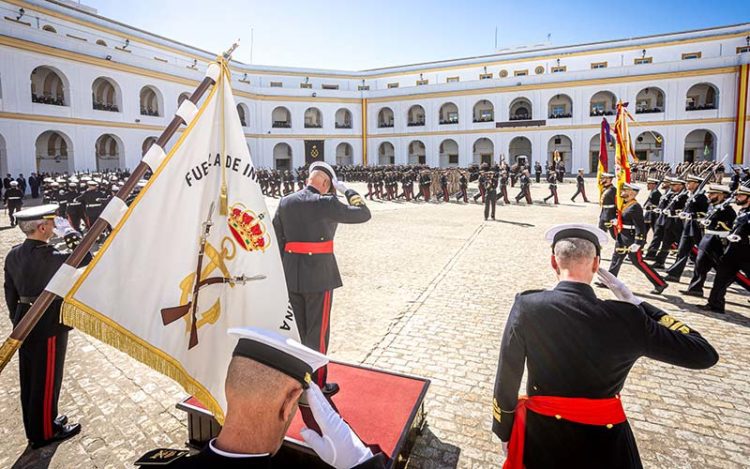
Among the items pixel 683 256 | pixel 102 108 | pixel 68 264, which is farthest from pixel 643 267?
pixel 102 108

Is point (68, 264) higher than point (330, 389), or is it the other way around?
point (68, 264)

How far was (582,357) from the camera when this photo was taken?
6.77ft

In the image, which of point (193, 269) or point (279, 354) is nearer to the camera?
point (279, 354)

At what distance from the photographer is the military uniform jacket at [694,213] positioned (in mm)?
7977

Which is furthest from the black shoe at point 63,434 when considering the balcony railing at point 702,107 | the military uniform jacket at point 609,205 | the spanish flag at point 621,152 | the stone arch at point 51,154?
the balcony railing at point 702,107

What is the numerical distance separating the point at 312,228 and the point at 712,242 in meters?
6.42

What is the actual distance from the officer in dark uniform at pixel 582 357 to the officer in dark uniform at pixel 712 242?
5.88 m

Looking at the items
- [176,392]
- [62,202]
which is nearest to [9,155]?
[62,202]

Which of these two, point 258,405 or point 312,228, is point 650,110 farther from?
point 258,405

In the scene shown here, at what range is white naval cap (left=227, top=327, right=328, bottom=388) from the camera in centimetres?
149

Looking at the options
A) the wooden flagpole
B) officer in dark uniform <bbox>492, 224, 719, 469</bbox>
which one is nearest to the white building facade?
the wooden flagpole

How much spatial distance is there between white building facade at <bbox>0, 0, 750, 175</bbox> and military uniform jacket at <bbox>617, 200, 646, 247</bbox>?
1154 inches

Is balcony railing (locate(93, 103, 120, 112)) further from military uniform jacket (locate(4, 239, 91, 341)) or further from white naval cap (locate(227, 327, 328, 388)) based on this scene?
white naval cap (locate(227, 327, 328, 388))

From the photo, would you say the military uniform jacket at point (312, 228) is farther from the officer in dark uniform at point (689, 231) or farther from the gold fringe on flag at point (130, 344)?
the officer in dark uniform at point (689, 231)
